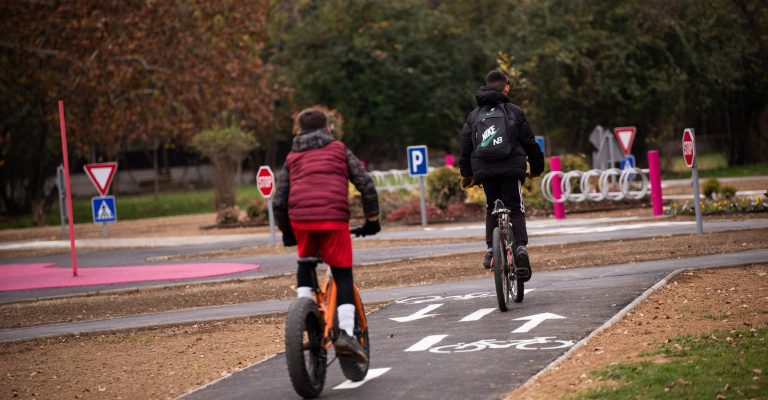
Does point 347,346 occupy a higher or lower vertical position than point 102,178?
lower

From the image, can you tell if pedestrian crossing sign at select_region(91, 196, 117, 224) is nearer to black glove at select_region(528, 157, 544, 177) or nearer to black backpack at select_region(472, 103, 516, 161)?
black backpack at select_region(472, 103, 516, 161)

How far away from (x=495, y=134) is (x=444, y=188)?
18171 millimetres

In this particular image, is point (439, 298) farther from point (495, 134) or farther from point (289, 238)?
point (289, 238)

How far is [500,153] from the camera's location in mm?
11359

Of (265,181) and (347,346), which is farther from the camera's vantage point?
(265,181)

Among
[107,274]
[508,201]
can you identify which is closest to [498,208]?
[508,201]

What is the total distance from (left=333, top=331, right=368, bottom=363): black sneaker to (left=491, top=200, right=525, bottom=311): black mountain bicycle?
10.3 feet

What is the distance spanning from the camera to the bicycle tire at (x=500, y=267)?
36.7ft

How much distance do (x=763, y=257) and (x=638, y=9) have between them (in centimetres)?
3008

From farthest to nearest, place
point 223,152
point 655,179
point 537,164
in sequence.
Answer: point 223,152 → point 655,179 → point 537,164

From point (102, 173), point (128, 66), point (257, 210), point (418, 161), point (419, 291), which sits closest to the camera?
point (419, 291)

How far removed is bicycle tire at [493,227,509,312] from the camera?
11180 millimetres

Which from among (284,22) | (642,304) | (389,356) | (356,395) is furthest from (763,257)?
(284,22)

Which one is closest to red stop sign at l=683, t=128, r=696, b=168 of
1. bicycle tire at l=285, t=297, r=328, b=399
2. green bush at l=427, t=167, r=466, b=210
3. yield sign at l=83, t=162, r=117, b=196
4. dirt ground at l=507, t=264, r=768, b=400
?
dirt ground at l=507, t=264, r=768, b=400
